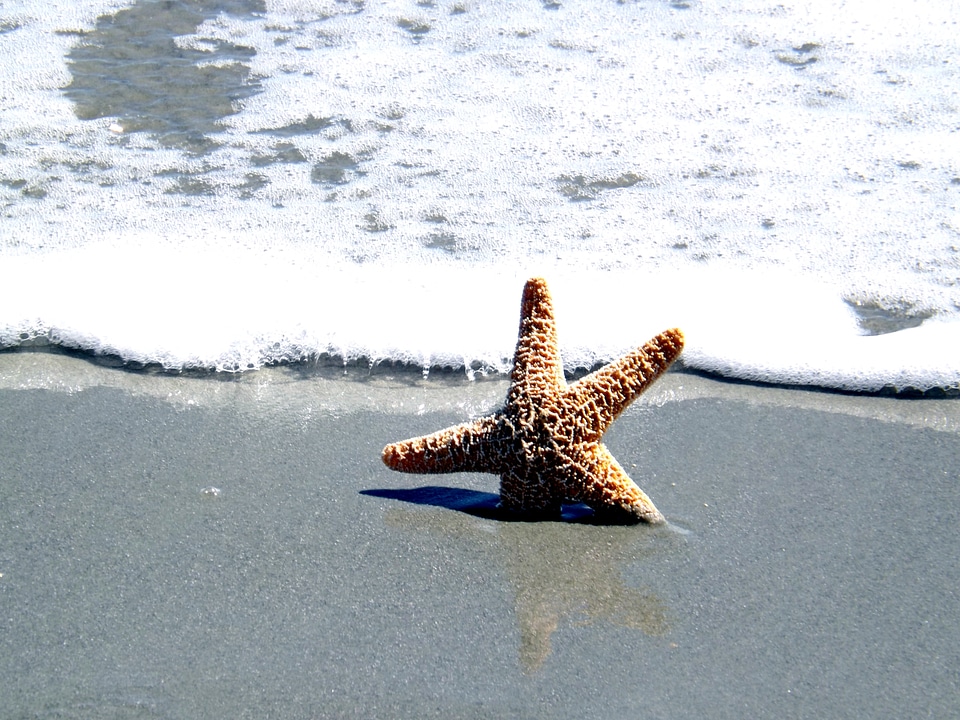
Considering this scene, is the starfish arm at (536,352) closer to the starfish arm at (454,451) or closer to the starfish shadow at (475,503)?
the starfish arm at (454,451)

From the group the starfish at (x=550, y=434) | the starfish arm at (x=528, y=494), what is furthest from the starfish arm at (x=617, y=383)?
the starfish arm at (x=528, y=494)

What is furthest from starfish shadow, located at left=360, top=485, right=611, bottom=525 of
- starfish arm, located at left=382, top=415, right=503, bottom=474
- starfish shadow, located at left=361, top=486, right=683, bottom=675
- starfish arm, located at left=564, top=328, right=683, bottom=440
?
starfish arm, located at left=564, top=328, right=683, bottom=440

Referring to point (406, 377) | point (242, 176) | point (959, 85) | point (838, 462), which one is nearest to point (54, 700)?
point (406, 377)

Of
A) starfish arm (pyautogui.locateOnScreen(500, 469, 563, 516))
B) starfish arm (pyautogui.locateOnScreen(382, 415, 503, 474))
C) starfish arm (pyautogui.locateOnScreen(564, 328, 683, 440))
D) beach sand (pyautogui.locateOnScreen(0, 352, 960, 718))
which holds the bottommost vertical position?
beach sand (pyautogui.locateOnScreen(0, 352, 960, 718))

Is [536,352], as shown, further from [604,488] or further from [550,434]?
[604,488]

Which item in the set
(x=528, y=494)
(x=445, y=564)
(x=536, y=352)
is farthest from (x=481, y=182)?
(x=445, y=564)

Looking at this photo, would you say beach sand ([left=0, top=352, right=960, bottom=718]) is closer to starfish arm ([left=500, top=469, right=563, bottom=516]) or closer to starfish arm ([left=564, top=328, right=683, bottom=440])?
starfish arm ([left=500, top=469, right=563, bottom=516])
